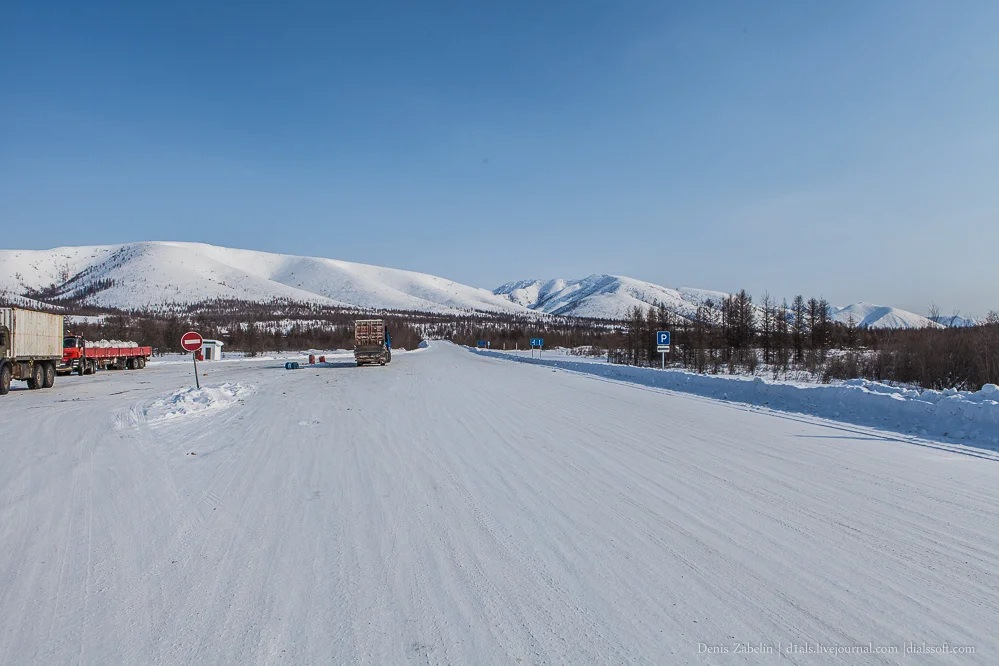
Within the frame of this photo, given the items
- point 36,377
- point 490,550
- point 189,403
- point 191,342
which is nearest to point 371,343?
point 36,377

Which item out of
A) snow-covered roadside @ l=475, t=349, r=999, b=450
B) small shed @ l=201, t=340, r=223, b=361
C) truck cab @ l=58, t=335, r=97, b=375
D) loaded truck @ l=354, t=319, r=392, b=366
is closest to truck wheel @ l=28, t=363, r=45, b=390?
truck cab @ l=58, t=335, r=97, b=375

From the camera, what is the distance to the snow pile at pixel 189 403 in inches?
520

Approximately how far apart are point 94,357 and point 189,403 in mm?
28282

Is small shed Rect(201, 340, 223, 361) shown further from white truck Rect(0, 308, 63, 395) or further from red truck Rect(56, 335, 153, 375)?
white truck Rect(0, 308, 63, 395)

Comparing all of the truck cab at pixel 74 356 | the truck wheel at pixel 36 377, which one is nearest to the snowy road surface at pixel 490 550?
the truck wheel at pixel 36 377

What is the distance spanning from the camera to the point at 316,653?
3.13m

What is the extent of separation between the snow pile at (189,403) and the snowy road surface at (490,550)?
3330 mm

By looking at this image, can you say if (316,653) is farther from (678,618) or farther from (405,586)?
(678,618)

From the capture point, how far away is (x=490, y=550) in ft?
15.3

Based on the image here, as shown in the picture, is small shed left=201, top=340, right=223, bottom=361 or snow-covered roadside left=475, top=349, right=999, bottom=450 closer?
snow-covered roadside left=475, top=349, right=999, bottom=450

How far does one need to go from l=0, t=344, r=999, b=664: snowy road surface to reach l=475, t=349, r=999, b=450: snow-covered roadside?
198cm

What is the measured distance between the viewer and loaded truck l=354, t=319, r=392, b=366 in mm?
40156

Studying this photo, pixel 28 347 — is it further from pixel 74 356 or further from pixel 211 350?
pixel 211 350

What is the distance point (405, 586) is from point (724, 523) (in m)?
3.20
